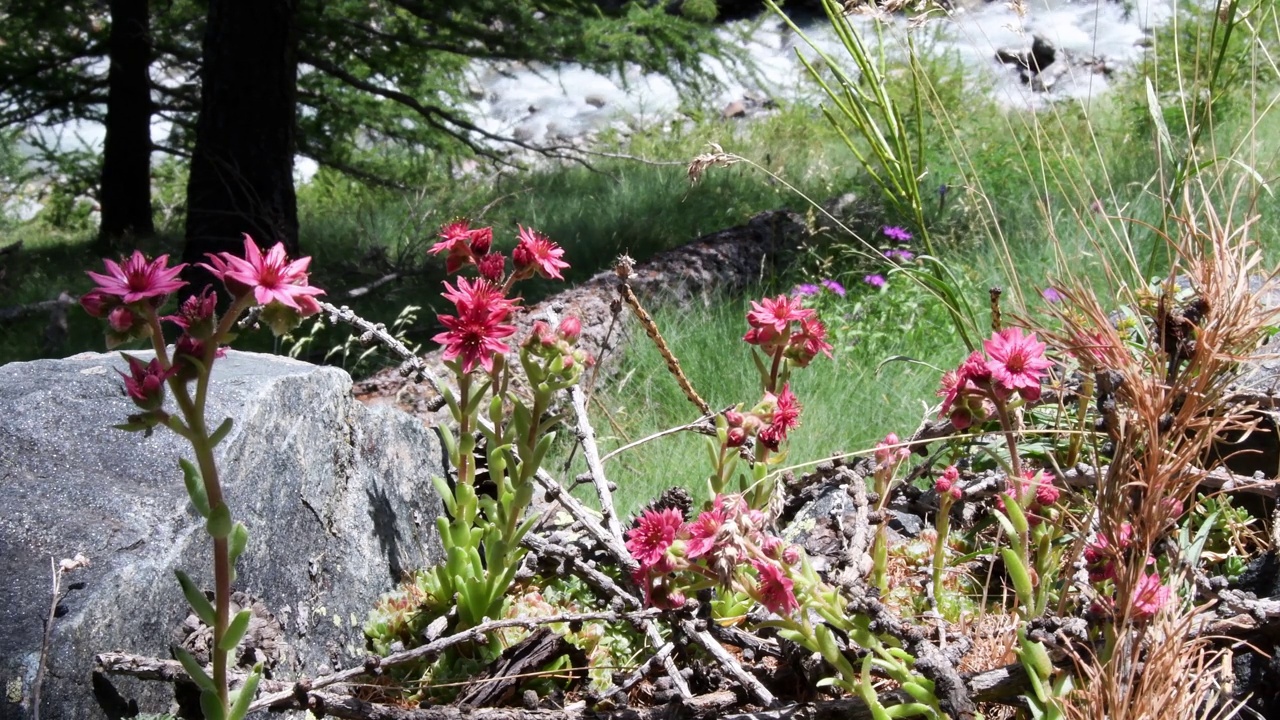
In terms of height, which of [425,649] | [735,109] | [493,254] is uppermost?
[735,109]

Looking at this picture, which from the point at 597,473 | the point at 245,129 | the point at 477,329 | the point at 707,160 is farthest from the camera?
the point at 245,129

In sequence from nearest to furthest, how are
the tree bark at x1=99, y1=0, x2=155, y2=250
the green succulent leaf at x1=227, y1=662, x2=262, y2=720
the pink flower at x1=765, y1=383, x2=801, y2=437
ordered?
1. the green succulent leaf at x1=227, y1=662, x2=262, y2=720
2. the pink flower at x1=765, y1=383, x2=801, y2=437
3. the tree bark at x1=99, y1=0, x2=155, y2=250

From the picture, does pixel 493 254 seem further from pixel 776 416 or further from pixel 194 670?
pixel 194 670

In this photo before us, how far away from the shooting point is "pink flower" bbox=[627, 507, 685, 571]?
160 centimetres

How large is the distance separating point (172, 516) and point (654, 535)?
773 millimetres

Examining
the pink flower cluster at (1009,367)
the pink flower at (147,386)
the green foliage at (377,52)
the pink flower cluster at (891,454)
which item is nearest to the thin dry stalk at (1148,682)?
the pink flower cluster at (1009,367)

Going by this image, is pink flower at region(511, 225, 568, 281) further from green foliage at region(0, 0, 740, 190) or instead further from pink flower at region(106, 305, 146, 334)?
green foliage at region(0, 0, 740, 190)

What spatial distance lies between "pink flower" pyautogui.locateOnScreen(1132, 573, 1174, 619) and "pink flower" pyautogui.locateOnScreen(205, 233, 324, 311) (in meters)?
1.21

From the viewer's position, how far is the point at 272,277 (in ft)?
4.12

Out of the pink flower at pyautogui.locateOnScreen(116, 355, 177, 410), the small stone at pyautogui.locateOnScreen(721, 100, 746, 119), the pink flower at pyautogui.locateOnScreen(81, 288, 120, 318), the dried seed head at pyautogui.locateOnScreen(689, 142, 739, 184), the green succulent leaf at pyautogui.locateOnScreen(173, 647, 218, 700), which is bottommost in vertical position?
the green succulent leaf at pyautogui.locateOnScreen(173, 647, 218, 700)

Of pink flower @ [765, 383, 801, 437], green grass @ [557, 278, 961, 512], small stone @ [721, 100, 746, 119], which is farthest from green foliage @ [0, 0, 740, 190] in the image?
small stone @ [721, 100, 746, 119]

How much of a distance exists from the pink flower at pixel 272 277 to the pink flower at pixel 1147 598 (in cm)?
121

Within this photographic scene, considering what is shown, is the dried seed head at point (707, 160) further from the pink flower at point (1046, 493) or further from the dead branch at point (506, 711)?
the dead branch at point (506, 711)

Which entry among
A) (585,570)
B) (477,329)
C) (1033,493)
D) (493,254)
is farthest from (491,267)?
(1033,493)
